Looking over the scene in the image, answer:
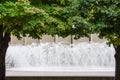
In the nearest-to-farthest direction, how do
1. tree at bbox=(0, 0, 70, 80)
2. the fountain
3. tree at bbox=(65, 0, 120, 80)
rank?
1. tree at bbox=(0, 0, 70, 80)
2. tree at bbox=(65, 0, 120, 80)
3. the fountain

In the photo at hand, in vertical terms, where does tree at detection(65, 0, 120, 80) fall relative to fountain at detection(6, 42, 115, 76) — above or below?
above

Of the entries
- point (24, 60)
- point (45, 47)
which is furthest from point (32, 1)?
point (45, 47)

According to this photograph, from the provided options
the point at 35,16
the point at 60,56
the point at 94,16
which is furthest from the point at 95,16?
the point at 60,56

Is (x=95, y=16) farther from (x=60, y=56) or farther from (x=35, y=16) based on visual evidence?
(x=60, y=56)

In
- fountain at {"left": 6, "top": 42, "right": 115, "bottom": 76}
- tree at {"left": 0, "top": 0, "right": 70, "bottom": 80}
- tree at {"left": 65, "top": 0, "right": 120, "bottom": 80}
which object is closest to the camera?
tree at {"left": 0, "top": 0, "right": 70, "bottom": 80}

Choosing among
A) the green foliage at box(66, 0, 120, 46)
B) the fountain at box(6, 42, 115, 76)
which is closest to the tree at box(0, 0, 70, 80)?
the green foliage at box(66, 0, 120, 46)

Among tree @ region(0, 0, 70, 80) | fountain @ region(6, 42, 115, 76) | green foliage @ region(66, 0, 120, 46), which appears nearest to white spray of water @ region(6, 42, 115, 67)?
fountain @ region(6, 42, 115, 76)

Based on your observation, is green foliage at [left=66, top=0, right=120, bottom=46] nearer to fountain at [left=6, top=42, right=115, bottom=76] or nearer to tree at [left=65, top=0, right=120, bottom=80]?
tree at [left=65, top=0, right=120, bottom=80]

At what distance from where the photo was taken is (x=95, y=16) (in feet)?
24.4

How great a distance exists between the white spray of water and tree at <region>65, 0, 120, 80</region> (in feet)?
27.0

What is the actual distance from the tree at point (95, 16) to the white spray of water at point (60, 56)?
824cm

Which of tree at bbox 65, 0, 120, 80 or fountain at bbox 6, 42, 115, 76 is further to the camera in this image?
fountain at bbox 6, 42, 115, 76

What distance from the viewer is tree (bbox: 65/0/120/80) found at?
7281 millimetres

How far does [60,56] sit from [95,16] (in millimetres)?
9195
